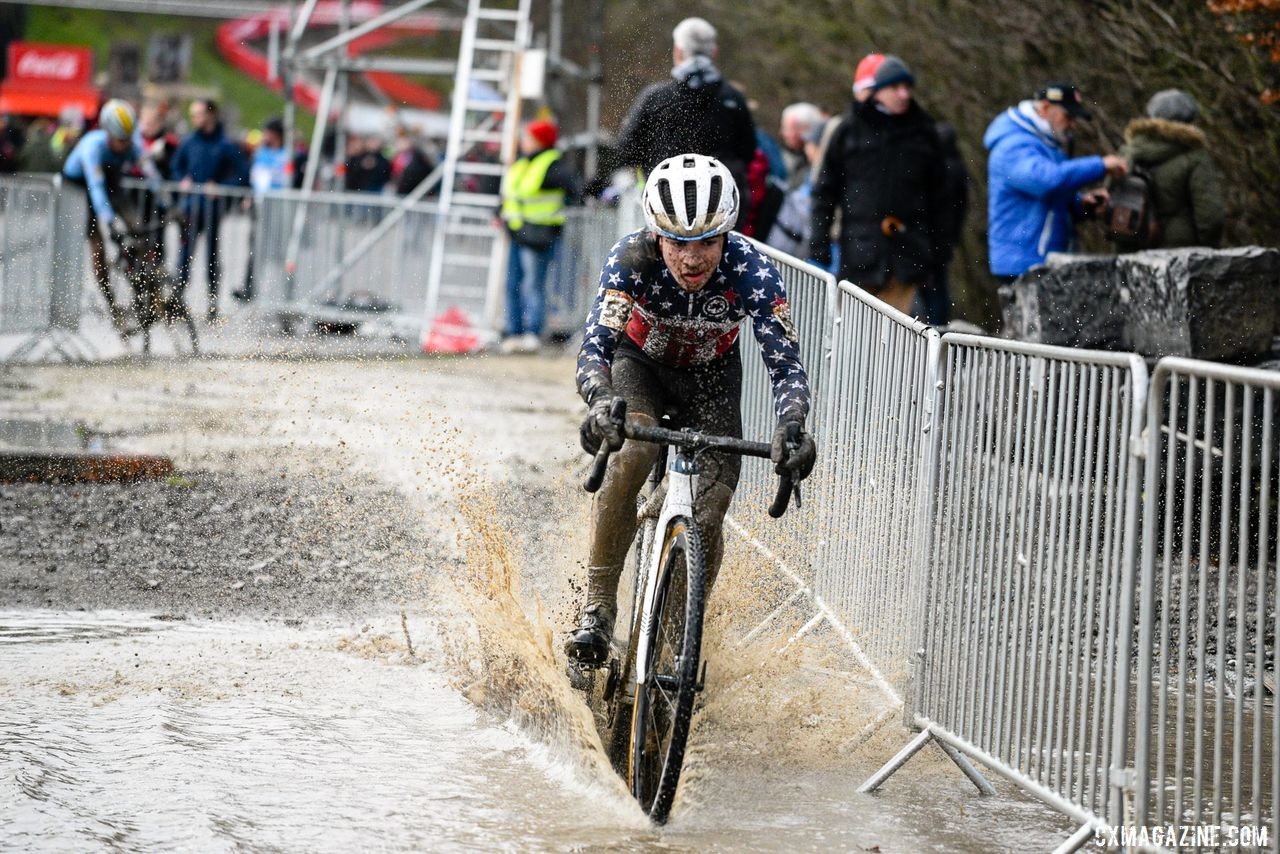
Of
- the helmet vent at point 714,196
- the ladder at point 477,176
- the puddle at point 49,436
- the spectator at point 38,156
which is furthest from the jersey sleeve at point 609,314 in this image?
the spectator at point 38,156

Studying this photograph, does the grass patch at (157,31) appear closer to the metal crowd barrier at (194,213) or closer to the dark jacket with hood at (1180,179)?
the metal crowd barrier at (194,213)

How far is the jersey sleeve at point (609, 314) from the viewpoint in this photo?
6031 mm

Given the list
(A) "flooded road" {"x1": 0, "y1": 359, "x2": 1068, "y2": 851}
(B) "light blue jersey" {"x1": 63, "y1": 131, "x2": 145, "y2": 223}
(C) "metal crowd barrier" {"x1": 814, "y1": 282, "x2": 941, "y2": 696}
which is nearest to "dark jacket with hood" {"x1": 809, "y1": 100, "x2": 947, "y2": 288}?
(A) "flooded road" {"x1": 0, "y1": 359, "x2": 1068, "y2": 851}

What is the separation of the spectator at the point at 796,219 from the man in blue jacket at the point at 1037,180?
9.81 ft

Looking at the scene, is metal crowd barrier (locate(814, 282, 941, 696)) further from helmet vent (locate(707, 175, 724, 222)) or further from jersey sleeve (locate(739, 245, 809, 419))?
helmet vent (locate(707, 175, 724, 222))

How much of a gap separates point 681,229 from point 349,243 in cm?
1403

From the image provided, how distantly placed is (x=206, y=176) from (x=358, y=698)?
14.8m

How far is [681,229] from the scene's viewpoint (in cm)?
595

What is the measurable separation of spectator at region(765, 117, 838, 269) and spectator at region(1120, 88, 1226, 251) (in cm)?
352

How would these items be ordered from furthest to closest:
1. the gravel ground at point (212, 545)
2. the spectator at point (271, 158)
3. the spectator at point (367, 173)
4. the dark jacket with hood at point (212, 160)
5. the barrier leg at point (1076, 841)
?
the spectator at point (367, 173) < the spectator at point (271, 158) < the dark jacket with hood at point (212, 160) < the gravel ground at point (212, 545) < the barrier leg at point (1076, 841)

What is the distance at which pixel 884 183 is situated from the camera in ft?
36.6

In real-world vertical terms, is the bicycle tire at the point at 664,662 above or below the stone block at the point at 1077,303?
below

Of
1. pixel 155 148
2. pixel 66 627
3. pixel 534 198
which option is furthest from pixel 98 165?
pixel 66 627

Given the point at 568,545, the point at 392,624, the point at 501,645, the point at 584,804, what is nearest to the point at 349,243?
the point at 568,545
